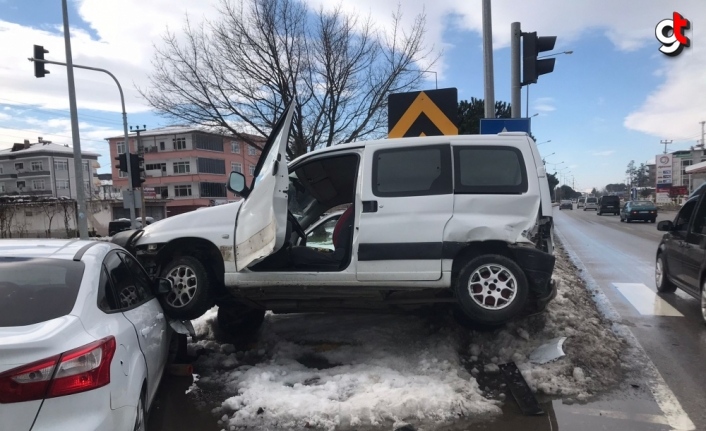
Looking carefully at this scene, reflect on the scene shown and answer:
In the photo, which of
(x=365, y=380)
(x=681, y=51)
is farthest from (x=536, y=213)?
(x=681, y=51)

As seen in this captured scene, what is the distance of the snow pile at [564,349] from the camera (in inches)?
175

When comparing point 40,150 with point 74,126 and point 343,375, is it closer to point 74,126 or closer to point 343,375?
point 74,126

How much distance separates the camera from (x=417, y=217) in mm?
4797

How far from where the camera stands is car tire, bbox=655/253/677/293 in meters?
8.13

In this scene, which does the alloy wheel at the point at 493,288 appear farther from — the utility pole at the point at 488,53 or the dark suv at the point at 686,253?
the utility pole at the point at 488,53

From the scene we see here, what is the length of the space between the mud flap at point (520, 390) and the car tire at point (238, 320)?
2928 millimetres

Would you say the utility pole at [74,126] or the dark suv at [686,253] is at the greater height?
the utility pole at [74,126]

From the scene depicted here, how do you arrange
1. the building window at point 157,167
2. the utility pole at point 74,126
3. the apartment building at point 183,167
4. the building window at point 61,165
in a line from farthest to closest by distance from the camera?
the building window at point 61,165 → the building window at point 157,167 → the apartment building at point 183,167 → the utility pole at point 74,126

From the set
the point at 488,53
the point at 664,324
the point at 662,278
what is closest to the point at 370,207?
the point at 664,324

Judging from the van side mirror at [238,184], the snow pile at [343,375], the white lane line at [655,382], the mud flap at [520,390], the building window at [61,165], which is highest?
the building window at [61,165]

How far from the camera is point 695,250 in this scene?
21.8ft

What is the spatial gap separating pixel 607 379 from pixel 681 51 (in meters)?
9.82

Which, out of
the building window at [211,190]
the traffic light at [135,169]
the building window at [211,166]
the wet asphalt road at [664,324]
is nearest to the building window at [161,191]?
the building window at [211,190]

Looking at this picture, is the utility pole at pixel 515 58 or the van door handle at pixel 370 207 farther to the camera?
the utility pole at pixel 515 58
